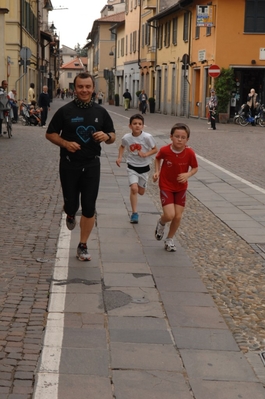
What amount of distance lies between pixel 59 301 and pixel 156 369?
1515 millimetres

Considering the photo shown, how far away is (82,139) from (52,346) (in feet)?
8.45

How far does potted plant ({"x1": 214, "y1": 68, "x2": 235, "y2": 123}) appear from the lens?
1383 inches

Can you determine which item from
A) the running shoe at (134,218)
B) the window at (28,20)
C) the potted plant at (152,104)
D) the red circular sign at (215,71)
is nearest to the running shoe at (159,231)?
the running shoe at (134,218)

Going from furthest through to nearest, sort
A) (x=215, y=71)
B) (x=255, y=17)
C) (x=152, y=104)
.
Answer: (x=152, y=104) < (x=255, y=17) < (x=215, y=71)

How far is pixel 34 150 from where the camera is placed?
62.8 feet

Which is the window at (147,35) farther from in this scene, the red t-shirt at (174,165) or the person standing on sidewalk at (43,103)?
the red t-shirt at (174,165)

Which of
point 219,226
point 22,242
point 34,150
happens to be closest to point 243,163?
point 34,150

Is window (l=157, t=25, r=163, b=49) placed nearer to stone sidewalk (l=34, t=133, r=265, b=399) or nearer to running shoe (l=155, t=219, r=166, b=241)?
stone sidewalk (l=34, t=133, r=265, b=399)

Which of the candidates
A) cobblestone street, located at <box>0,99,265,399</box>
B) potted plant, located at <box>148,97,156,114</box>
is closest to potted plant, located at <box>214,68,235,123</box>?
potted plant, located at <box>148,97,156,114</box>

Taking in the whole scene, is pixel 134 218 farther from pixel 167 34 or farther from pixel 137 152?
pixel 167 34

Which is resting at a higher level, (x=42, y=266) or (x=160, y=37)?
(x=160, y=37)

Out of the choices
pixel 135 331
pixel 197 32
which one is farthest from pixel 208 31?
pixel 135 331

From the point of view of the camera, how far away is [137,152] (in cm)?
910

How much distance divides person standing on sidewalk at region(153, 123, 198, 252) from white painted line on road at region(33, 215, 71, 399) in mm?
1345
